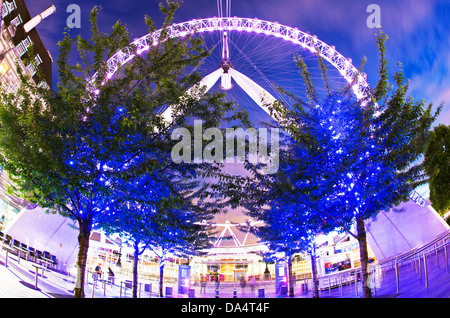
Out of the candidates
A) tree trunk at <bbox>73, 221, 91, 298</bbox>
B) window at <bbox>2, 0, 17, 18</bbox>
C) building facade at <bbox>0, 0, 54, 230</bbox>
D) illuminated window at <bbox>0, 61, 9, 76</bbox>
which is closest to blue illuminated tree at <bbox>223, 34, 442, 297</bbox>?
tree trunk at <bbox>73, 221, 91, 298</bbox>

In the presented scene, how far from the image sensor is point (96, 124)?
411 inches

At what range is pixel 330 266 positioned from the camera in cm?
4822

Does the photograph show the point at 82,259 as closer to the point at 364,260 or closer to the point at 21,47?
the point at 364,260

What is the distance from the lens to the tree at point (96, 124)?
9750 mm

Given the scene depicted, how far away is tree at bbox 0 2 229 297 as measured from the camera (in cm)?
975

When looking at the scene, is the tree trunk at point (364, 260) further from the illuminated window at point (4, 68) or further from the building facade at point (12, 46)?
the illuminated window at point (4, 68)

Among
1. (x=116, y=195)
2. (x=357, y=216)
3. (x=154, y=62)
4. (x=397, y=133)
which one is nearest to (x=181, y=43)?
(x=154, y=62)

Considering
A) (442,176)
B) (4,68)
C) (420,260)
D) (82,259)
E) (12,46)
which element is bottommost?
(420,260)

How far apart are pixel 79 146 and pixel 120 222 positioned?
3.72 meters

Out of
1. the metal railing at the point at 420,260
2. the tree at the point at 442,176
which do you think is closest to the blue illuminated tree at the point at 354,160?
the metal railing at the point at 420,260

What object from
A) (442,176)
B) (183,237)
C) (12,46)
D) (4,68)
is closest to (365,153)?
(183,237)
